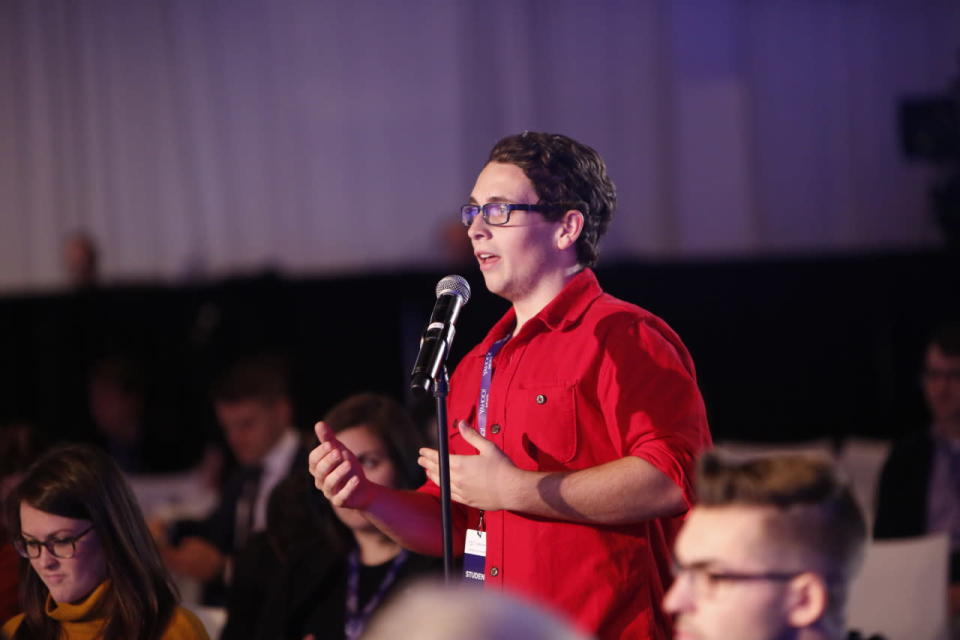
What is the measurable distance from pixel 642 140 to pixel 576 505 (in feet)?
23.1

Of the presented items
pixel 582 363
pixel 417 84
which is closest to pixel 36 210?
pixel 417 84

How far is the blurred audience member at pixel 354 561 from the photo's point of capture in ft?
10.7

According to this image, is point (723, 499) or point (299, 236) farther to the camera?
point (299, 236)

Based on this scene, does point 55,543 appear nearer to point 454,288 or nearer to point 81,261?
point 454,288

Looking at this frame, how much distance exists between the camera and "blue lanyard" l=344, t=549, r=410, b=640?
324 cm

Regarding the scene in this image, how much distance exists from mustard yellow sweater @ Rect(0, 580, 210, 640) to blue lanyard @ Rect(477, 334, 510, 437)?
32.1 inches

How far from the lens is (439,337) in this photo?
2.16 m

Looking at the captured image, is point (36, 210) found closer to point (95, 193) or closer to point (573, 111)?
point (95, 193)

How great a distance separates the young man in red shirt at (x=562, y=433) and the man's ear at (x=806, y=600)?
1.48 ft

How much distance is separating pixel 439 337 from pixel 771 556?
697 mm

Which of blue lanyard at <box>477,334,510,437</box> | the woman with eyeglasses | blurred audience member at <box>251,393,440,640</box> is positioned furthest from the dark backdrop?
blue lanyard at <box>477,334,510,437</box>

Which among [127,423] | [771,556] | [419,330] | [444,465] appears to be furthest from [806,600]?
[127,423]

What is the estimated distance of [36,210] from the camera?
958 cm

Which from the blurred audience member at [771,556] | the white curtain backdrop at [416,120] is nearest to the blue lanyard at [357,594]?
the blurred audience member at [771,556]
